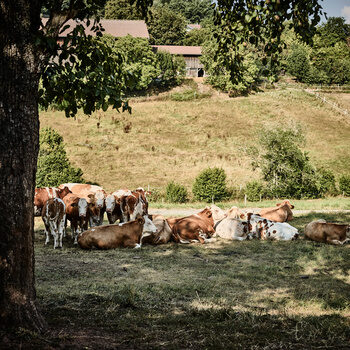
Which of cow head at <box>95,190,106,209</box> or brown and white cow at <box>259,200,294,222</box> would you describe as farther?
brown and white cow at <box>259,200,294,222</box>

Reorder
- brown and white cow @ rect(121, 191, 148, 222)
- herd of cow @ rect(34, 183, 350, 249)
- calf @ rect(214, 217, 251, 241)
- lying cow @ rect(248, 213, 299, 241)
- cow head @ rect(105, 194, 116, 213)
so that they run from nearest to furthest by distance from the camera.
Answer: herd of cow @ rect(34, 183, 350, 249) → lying cow @ rect(248, 213, 299, 241) → calf @ rect(214, 217, 251, 241) → cow head @ rect(105, 194, 116, 213) → brown and white cow @ rect(121, 191, 148, 222)

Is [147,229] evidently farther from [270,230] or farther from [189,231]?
[270,230]

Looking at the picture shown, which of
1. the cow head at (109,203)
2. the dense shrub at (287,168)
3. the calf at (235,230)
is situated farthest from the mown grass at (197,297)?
the dense shrub at (287,168)

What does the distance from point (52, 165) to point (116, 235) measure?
58.5 feet

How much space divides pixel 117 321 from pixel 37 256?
6171mm

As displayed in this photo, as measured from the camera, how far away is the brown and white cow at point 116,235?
1213 centimetres

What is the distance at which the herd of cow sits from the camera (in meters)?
12.4

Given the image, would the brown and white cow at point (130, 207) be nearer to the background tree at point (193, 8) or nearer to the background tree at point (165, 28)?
the background tree at point (165, 28)

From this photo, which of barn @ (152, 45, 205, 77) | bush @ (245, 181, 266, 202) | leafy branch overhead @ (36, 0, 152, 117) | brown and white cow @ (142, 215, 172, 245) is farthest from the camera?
barn @ (152, 45, 205, 77)

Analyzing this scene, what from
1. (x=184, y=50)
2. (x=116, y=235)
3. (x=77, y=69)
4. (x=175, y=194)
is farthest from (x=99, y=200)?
(x=184, y=50)

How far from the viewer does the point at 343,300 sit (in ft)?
22.7

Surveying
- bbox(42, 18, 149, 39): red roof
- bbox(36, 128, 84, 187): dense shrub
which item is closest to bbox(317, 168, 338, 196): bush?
bbox(36, 128, 84, 187): dense shrub

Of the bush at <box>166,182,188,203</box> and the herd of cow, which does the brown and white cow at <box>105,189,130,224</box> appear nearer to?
the herd of cow

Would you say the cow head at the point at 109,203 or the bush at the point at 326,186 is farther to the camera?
the bush at the point at 326,186
